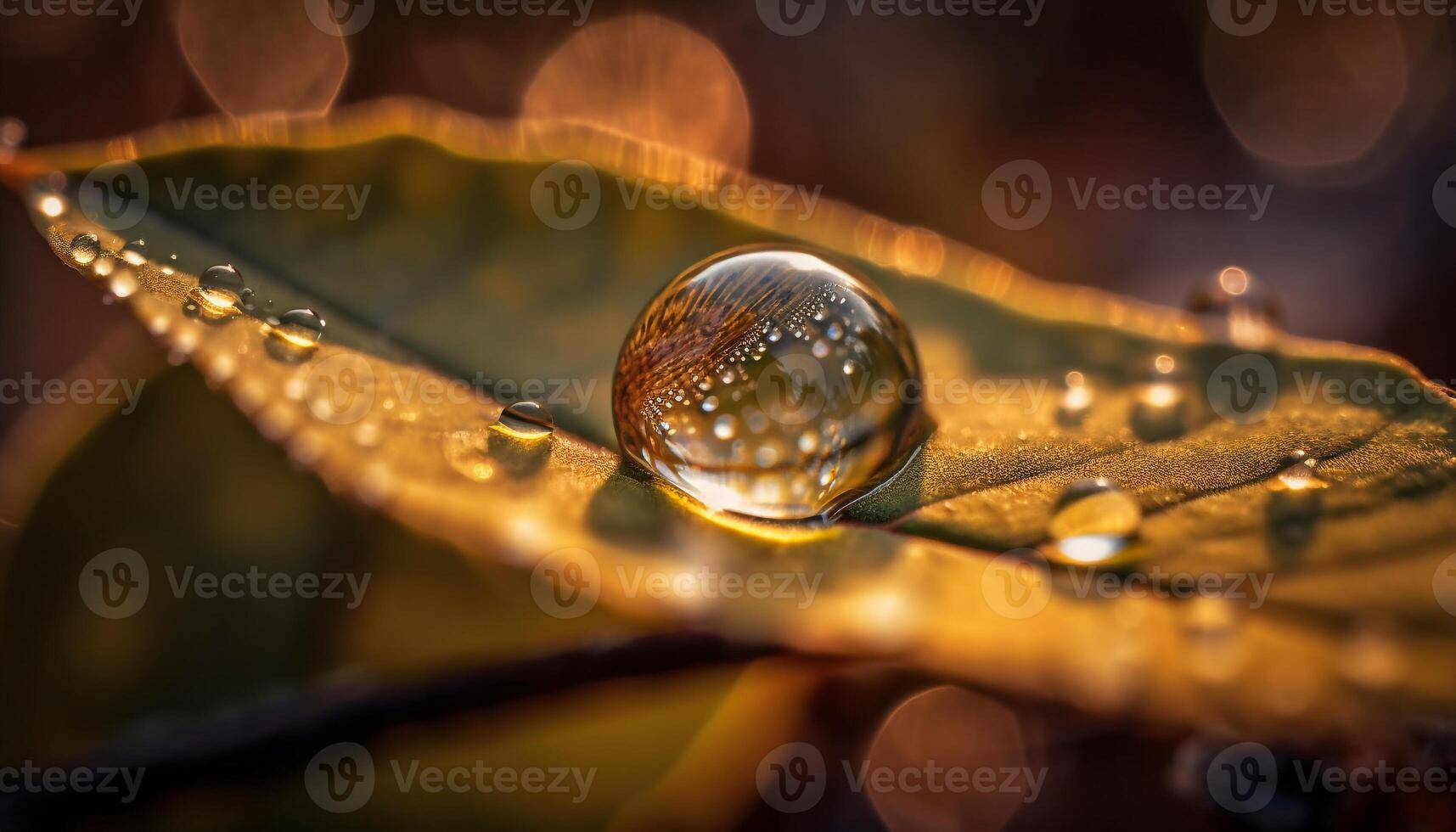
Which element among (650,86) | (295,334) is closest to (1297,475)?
(295,334)

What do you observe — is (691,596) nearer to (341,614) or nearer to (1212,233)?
(341,614)

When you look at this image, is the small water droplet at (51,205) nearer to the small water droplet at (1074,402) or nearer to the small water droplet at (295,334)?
the small water droplet at (295,334)

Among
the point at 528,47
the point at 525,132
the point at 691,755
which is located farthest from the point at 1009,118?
the point at 691,755

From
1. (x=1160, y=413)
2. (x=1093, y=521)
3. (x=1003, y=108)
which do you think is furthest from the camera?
(x=1003, y=108)

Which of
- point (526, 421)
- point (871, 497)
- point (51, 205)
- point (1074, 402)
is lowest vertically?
point (51, 205)

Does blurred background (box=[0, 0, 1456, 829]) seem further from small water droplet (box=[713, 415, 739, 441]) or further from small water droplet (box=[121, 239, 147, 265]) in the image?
small water droplet (box=[713, 415, 739, 441])

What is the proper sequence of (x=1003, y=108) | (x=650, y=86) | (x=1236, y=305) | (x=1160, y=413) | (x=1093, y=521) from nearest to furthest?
1. (x=1093, y=521)
2. (x=1160, y=413)
3. (x=1236, y=305)
4. (x=1003, y=108)
5. (x=650, y=86)

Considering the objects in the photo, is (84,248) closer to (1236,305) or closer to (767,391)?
(767,391)

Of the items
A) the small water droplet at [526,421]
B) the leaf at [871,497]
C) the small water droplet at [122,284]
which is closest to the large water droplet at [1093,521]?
the leaf at [871,497]
